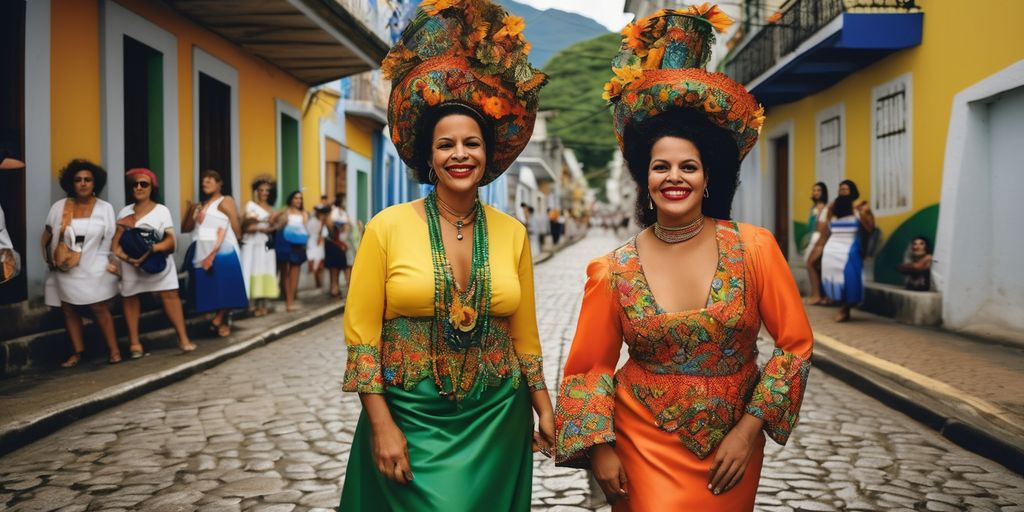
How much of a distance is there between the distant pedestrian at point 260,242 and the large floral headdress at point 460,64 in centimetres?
825

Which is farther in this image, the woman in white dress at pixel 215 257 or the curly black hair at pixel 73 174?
the woman in white dress at pixel 215 257

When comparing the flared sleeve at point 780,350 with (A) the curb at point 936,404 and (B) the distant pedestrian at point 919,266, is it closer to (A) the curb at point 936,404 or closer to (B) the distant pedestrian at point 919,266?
(A) the curb at point 936,404

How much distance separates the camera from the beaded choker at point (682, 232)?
2430 mm

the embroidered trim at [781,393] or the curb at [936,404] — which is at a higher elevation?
the embroidered trim at [781,393]

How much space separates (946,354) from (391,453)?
6.81 m

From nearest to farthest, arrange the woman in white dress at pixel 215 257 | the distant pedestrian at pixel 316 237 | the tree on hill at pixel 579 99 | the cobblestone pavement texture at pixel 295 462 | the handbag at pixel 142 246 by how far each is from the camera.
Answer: the cobblestone pavement texture at pixel 295 462
the handbag at pixel 142 246
the woman in white dress at pixel 215 257
the distant pedestrian at pixel 316 237
the tree on hill at pixel 579 99

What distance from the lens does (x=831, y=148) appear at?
13930mm

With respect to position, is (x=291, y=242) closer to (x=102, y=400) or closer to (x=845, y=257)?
(x=102, y=400)

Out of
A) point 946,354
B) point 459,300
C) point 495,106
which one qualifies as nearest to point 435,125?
point 495,106

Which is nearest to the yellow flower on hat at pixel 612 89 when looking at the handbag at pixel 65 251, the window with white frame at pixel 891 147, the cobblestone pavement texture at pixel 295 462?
the cobblestone pavement texture at pixel 295 462

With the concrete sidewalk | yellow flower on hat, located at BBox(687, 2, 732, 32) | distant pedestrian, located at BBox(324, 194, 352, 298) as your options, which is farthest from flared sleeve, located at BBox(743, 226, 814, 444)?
distant pedestrian, located at BBox(324, 194, 352, 298)

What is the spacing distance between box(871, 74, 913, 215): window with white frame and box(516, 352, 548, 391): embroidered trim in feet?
31.7

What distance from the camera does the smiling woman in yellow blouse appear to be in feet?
8.01

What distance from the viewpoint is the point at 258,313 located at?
11.3 metres
